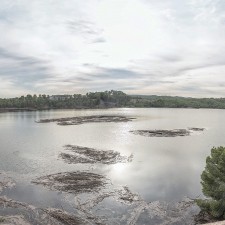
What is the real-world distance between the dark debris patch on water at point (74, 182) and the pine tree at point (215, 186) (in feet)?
35.1

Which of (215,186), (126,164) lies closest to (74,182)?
(126,164)

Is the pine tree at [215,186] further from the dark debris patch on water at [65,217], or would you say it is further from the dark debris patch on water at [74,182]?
the dark debris patch on water at [74,182]

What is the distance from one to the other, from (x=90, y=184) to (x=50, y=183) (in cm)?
407

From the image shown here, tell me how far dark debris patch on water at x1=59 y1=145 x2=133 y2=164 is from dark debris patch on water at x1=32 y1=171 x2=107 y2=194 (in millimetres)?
7336

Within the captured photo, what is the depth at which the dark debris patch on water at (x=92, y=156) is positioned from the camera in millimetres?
44156

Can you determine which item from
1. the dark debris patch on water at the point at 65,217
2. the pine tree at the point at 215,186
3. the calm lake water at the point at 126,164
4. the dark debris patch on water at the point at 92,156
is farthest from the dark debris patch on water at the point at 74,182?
the pine tree at the point at 215,186

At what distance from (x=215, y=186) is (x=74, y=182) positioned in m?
14.6

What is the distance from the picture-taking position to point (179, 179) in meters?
34.4

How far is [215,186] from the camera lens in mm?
24547

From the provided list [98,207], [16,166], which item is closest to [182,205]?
[98,207]

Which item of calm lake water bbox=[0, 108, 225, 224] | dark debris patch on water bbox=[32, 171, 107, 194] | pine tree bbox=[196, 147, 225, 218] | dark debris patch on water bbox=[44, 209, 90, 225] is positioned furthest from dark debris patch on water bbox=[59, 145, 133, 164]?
pine tree bbox=[196, 147, 225, 218]

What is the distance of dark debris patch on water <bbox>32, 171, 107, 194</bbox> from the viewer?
31062 mm

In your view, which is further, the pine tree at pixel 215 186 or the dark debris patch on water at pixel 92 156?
the dark debris patch on water at pixel 92 156

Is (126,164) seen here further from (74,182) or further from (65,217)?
(65,217)
